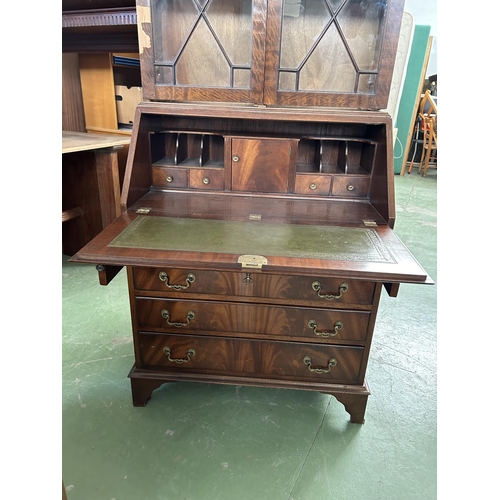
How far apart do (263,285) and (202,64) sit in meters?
0.95

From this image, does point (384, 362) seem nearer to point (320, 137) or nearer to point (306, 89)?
point (320, 137)

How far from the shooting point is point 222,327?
1.40 metres

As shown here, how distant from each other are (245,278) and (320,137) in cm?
77

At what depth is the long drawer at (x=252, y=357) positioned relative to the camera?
142cm

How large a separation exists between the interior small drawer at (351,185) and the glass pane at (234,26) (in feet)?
2.07

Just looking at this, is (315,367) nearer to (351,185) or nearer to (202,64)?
(351,185)

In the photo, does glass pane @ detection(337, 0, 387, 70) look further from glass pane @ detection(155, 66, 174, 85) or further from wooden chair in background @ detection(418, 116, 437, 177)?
wooden chair in background @ detection(418, 116, 437, 177)

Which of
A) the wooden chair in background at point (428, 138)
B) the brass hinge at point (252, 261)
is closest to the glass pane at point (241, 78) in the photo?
the brass hinge at point (252, 261)

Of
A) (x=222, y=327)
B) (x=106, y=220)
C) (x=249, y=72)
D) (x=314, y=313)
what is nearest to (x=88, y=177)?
(x=106, y=220)

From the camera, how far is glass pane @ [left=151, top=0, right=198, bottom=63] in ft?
4.72

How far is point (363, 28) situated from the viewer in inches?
56.2

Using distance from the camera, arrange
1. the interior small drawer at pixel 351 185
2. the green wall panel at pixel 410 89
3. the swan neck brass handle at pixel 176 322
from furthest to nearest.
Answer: the green wall panel at pixel 410 89 → the interior small drawer at pixel 351 185 → the swan neck brass handle at pixel 176 322

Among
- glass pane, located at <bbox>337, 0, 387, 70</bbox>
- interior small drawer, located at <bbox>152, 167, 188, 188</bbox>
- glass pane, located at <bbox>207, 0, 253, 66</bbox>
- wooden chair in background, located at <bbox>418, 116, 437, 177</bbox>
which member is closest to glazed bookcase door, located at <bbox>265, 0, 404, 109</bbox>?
glass pane, located at <bbox>337, 0, 387, 70</bbox>

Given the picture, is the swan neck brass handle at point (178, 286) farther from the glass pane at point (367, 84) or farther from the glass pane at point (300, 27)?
the glass pane at point (367, 84)
